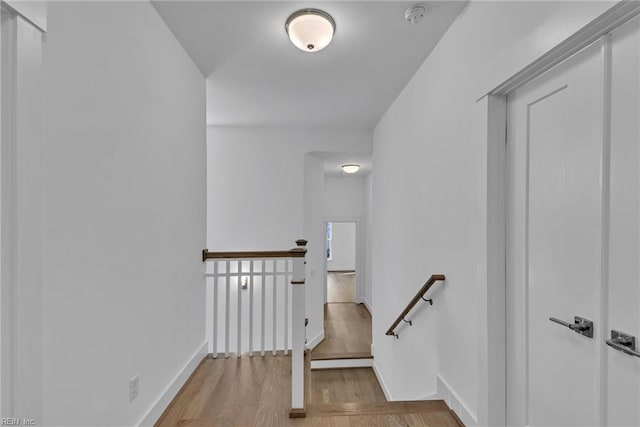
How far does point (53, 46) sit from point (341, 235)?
34.9 ft

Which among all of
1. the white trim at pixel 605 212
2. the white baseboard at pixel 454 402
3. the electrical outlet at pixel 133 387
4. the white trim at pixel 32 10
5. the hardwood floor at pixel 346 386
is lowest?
the hardwood floor at pixel 346 386

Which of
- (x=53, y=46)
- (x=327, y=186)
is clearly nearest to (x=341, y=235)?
(x=327, y=186)

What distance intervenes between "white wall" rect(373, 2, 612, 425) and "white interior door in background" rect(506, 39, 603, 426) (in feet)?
0.45

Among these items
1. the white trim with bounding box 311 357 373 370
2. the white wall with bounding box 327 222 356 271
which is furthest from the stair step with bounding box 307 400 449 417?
the white wall with bounding box 327 222 356 271

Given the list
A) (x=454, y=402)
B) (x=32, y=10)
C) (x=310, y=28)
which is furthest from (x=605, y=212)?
(x=32, y=10)

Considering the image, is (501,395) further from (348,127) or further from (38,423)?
(348,127)

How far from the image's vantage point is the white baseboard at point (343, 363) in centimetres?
462

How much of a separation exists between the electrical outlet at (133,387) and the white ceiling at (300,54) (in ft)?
7.10

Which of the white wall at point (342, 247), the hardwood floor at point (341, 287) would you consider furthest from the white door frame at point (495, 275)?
the white wall at point (342, 247)

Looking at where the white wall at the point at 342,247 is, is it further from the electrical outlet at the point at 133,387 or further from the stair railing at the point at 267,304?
the electrical outlet at the point at 133,387

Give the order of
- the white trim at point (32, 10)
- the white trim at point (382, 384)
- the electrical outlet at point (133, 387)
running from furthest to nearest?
the white trim at point (382, 384) < the electrical outlet at point (133, 387) < the white trim at point (32, 10)

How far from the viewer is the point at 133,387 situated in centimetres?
163

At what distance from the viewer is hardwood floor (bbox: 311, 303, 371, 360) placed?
15.8ft

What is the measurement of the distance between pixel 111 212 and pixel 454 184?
2000 mm
